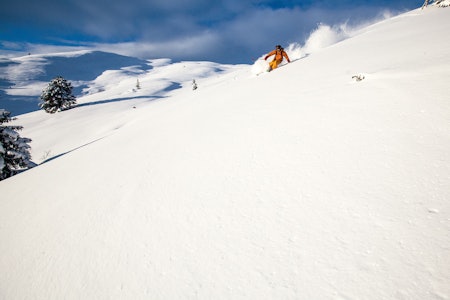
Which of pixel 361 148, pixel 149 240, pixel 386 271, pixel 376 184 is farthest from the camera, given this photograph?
pixel 361 148

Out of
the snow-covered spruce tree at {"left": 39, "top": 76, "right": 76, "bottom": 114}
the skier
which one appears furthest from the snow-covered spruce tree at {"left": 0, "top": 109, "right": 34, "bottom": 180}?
the snow-covered spruce tree at {"left": 39, "top": 76, "right": 76, "bottom": 114}

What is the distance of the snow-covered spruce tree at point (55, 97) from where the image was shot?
1444 inches

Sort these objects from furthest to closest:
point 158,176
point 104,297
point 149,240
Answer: point 158,176 → point 149,240 → point 104,297

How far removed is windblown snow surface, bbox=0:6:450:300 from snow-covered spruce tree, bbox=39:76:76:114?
41.2 meters

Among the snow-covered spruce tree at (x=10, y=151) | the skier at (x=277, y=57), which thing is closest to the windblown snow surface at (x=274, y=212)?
the skier at (x=277, y=57)

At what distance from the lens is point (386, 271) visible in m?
1.33

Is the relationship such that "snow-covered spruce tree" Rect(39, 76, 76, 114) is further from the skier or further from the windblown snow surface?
the windblown snow surface

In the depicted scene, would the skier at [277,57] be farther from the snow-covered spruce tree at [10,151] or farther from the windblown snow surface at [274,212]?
the snow-covered spruce tree at [10,151]

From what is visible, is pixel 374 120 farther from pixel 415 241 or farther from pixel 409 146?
pixel 415 241

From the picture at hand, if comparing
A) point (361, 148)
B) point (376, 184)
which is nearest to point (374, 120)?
point (361, 148)

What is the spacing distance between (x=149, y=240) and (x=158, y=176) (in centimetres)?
144

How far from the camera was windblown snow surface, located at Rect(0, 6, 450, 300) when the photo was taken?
1.47m

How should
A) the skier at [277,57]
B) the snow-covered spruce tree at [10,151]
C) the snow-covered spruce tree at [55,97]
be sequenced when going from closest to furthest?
the skier at [277,57], the snow-covered spruce tree at [10,151], the snow-covered spruce tree at [55,97]

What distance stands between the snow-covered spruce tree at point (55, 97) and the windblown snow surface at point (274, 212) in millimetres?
41193
